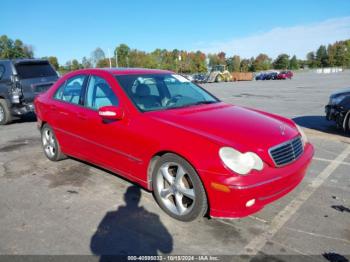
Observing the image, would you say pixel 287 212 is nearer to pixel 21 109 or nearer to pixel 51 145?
pixel 51 145

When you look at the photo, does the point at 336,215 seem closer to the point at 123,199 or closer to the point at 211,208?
the point at 211,208

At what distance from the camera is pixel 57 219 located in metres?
3.62

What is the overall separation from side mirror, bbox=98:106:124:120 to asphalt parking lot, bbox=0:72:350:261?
997 mm

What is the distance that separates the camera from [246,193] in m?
3.02

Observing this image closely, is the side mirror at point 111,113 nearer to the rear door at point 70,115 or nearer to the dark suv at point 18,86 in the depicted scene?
the rear door at point 70,115

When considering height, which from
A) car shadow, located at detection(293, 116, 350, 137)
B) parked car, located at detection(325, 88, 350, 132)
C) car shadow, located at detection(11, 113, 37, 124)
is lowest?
→ car shadow, located at detection(293, 116, 350, 137)

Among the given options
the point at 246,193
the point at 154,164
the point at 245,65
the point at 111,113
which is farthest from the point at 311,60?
the point at 246,193

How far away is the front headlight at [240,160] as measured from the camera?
3064mm

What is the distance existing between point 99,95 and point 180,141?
1.65 metres

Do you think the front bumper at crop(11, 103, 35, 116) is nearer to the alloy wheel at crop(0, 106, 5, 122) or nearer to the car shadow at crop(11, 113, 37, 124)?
the alloy wheel at crop(0, 106, 5, 122)

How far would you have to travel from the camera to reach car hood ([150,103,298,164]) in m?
3.25

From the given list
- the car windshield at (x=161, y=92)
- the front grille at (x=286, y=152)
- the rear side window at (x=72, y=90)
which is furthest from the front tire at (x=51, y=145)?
the front grille at (x=286, y=152)

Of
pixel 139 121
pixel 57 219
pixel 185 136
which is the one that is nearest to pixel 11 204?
pixel 57 219

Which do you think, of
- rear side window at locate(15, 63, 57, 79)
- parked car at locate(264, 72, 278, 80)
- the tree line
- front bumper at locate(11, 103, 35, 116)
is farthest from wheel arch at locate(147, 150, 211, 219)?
the tree line
